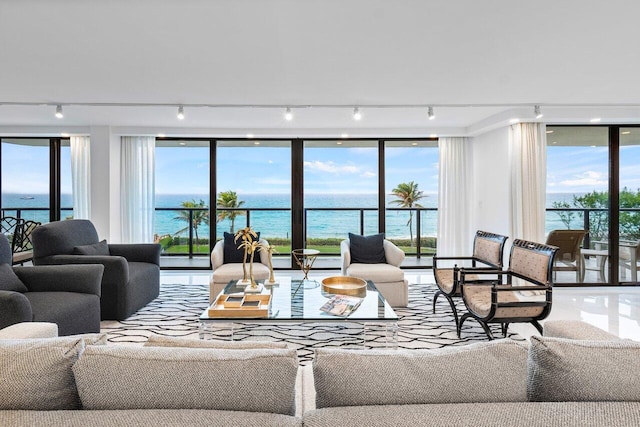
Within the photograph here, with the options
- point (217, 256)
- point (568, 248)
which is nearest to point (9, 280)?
point (217, 256)

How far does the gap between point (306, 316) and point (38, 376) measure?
6.26 feet

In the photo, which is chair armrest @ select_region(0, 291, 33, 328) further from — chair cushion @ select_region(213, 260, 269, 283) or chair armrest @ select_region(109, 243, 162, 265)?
chair armrest @ select_region(109, 243, 162, 265)

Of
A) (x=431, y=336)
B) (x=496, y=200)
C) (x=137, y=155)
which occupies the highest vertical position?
(x=137, y=155)

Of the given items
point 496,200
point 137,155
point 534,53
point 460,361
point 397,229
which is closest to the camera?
point 460,361

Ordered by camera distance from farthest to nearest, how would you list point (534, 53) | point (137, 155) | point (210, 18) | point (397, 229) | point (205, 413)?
1. point (397, 229)
2. point (137, 155)
3. point (534, 53)
4. point (210, 18)
5. point (205, 413)

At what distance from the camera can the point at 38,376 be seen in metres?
0.97

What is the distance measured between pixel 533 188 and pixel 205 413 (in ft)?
16.9

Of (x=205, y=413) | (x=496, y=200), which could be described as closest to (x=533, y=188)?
(x=496, y=200)

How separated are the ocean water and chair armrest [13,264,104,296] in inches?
Result: 126

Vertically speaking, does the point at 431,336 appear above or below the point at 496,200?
below

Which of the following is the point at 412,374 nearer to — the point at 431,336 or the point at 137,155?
the point at 431,336

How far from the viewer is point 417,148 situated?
265 inches

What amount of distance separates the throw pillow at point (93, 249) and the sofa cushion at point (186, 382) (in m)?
3.52

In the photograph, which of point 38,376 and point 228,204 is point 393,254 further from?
point 38,376
